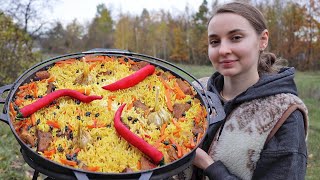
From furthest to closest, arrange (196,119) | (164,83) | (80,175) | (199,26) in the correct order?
(199,26) → (164,83) → (196,119) → (80,175)

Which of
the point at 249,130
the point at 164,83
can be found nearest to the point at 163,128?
the point at 164,83

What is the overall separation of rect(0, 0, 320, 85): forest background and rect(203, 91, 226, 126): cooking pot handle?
7859 millimetres

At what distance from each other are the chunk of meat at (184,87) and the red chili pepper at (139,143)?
0.55m

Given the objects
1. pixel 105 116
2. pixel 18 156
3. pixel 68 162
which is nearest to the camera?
pixel 68 162

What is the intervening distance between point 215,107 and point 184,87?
26cm

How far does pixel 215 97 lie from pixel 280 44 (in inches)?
1041

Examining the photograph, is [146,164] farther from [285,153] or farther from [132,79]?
[285,153]

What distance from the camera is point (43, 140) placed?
1.79 m

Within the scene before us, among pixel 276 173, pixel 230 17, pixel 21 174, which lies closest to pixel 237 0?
pixel 230 17

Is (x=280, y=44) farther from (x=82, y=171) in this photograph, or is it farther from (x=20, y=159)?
(x=82, y=171)

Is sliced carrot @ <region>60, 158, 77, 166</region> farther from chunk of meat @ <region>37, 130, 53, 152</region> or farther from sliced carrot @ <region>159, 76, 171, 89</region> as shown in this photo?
sliced carrot @ <region>159, 76, 171, 89</region>

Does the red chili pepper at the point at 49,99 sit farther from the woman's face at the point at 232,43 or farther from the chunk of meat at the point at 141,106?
the woman's face at the point at 232,43

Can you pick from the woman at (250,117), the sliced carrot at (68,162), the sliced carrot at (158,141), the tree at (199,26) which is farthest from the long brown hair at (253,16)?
the tree at (199,26)

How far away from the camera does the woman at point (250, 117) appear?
2096mm
